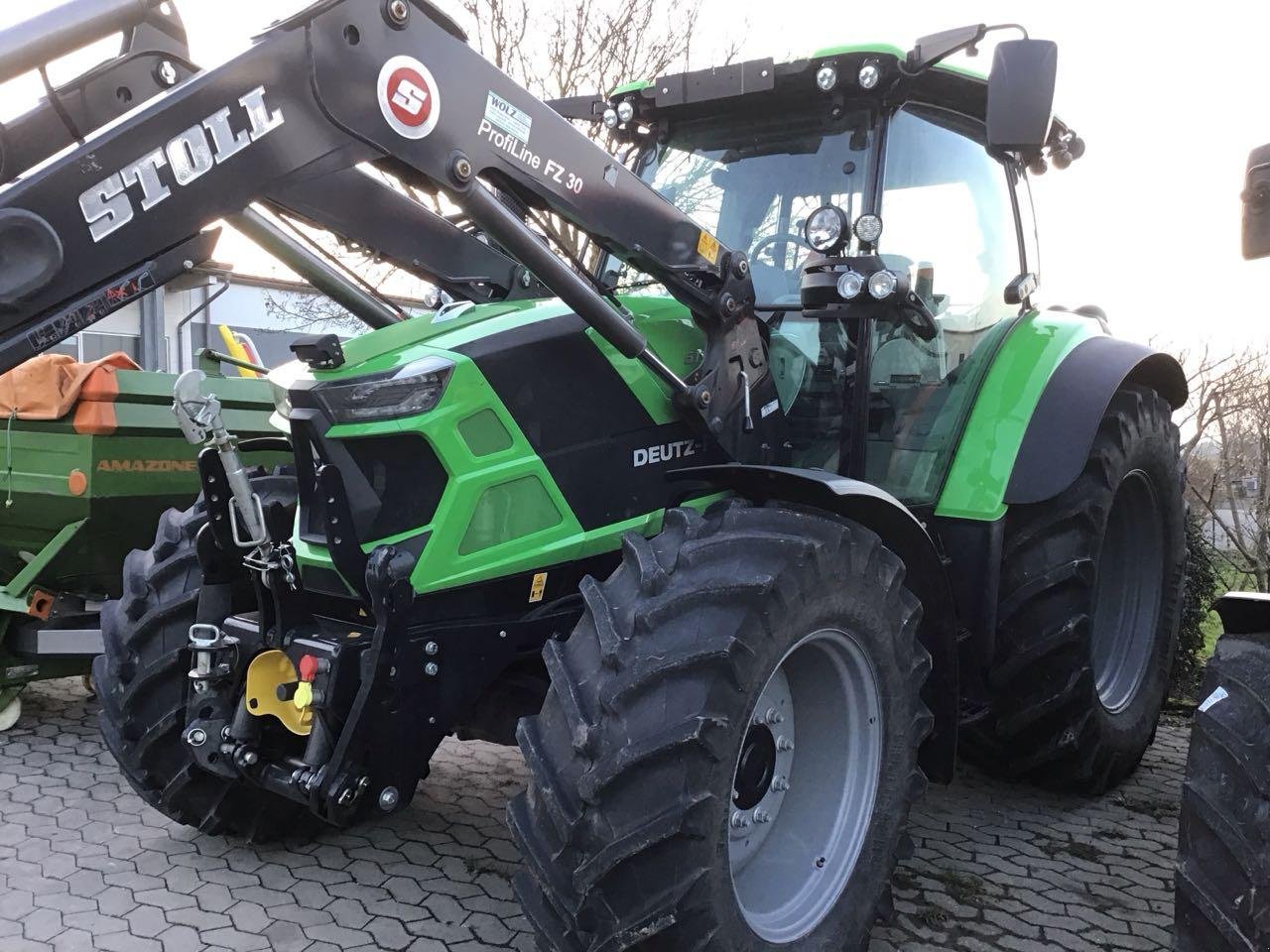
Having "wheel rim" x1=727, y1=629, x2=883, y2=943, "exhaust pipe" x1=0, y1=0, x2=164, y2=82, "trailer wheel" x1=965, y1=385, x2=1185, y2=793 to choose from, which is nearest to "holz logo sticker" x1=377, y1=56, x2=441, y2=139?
"exhaust pipe" x1=0, y1=0, x2=164, y2=82

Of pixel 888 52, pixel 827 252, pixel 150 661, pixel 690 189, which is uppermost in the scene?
pixel 888 52

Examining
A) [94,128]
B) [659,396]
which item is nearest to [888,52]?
[659,396]

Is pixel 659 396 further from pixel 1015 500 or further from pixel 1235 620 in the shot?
pixel 1235 620

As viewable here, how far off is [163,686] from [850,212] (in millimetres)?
2737

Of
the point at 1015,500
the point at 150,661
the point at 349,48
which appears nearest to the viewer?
the point at 349,48

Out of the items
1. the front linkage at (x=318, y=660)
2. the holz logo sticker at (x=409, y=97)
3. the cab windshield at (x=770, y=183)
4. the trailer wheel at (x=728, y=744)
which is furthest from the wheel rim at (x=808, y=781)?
the holz logo sticker at (x=409, y=97)

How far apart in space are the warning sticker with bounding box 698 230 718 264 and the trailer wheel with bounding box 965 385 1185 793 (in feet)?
5.12

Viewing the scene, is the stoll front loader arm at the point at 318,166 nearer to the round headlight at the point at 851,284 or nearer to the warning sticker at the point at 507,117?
the warning sticker at the point at 507,117

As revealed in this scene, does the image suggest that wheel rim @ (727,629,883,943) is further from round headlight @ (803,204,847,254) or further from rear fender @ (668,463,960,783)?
round headlight @ (803,204,847,254)

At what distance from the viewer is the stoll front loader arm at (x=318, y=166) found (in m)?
2.01

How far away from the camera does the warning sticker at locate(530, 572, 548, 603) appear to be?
9.59 feet

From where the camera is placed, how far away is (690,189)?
150 inches

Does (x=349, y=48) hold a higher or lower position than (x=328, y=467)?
higher

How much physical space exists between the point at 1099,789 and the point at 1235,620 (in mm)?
2175
